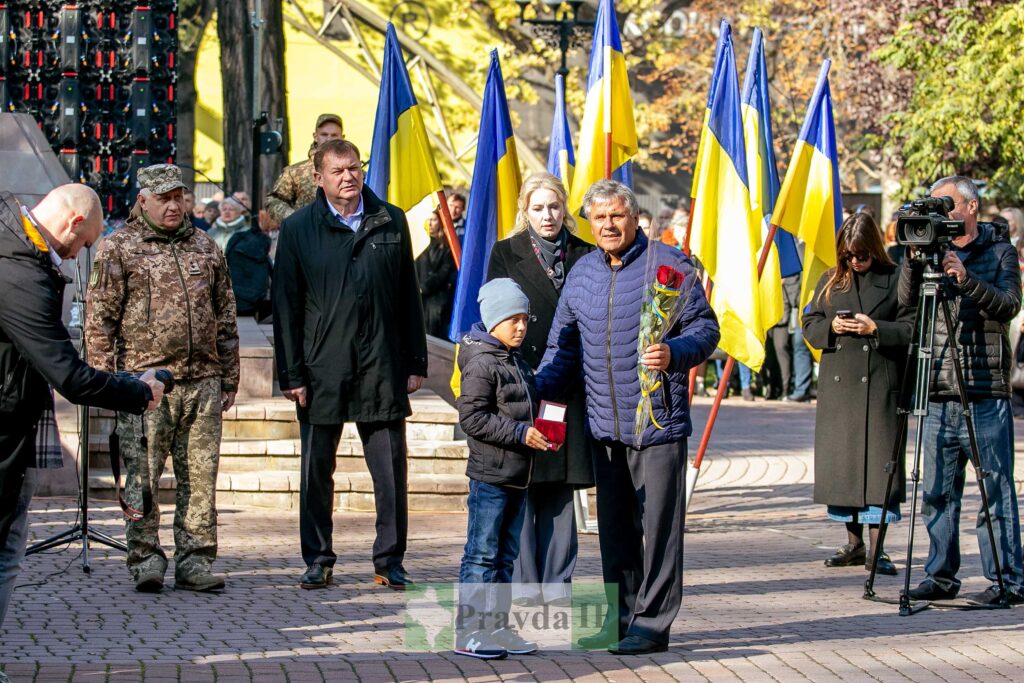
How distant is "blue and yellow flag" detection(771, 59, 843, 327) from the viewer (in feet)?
36.2

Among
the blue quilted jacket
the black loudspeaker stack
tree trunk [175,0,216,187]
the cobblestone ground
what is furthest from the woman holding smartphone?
tree trunk [175,0,216,187]

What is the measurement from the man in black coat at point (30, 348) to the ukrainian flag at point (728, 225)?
192 inches

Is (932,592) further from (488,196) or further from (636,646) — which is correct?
(488,196)

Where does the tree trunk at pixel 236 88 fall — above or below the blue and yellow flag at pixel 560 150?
above

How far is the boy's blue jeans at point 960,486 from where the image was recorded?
342 inches

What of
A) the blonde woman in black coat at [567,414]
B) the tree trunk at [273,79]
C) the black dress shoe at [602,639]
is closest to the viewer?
the black dress shoe at [602,639]

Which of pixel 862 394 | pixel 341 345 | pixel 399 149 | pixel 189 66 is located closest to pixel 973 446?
pixel 862 394

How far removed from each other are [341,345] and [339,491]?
278cm

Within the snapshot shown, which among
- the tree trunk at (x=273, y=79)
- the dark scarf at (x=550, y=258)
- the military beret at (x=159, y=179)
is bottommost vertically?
the dark scarf at (x=550, y=258)

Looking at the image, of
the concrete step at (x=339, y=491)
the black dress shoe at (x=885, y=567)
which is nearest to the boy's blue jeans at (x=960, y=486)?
the black dress shoe at (x=885, y=567)

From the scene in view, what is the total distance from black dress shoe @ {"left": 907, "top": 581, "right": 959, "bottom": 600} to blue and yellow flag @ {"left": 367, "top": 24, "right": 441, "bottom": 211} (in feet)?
12.5

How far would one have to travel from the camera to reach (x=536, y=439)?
7035 millimetres

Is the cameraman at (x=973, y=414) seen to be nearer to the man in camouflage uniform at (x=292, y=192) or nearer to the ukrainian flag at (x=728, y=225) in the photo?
the ukrainian flag at (x=728, y=225)

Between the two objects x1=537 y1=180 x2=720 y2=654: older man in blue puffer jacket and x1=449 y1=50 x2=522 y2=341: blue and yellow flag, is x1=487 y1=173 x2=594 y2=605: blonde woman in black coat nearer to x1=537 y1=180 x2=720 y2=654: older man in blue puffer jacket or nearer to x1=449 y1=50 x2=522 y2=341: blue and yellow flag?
x1=537 y1=180 x2=720 y2=654: older man in blue puffer jacket
